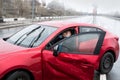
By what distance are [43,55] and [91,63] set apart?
3.34ft

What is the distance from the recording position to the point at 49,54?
638 centimetres

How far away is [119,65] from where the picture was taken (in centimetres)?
998

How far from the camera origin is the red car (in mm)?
5922

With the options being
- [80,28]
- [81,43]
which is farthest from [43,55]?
[80,28]

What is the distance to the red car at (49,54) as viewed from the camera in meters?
5.92

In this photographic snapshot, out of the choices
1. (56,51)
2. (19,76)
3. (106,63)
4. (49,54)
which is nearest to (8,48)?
(19,76)

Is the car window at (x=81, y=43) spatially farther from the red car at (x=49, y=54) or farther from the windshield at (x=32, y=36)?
the windshield at (x=32, y=36)

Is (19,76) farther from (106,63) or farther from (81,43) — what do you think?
(106,63)

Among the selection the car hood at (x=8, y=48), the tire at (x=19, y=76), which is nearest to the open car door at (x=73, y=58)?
the tire at (x=19, y=76)

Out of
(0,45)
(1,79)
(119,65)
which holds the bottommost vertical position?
(119,65)

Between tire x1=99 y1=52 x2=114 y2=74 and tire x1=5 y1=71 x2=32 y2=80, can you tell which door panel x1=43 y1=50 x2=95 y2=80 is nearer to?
tire x1=5 y1=71 x2=32 y2=80

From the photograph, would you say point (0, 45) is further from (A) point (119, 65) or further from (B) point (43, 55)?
(A) point (119, 65)

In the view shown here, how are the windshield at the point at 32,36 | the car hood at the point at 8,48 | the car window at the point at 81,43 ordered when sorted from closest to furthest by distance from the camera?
1. the car hood at the point at 8,48
2. the car window at the point at 81,43
3. the windshield at the point at 32,36

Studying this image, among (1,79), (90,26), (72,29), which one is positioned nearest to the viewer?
(1,79)
